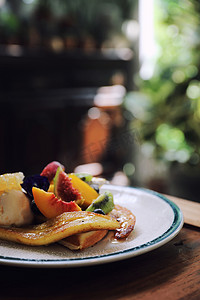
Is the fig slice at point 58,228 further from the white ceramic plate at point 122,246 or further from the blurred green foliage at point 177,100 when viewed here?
the blurred green foliage at point 177,100

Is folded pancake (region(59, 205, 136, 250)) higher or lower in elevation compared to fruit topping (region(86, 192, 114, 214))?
lower

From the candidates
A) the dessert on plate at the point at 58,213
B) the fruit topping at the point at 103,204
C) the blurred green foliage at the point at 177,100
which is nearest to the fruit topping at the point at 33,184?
the dessert on plate at the point at 58,213

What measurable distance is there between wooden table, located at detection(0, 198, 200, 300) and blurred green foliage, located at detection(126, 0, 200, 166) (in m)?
2.21

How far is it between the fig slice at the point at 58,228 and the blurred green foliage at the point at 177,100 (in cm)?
224

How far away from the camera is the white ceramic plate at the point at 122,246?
0.78 meters

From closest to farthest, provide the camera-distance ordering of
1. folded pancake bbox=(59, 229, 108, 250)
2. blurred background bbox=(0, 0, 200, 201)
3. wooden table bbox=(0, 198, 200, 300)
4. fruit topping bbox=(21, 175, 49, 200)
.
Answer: wooden table bbox=(0, 198, 200, 300)
folded pancake bbox=(59, 229, 108, 250)
fruit topping bbox=(21, 175, 49, 200)
blurred background bbox=(0, 0, 200, 201)

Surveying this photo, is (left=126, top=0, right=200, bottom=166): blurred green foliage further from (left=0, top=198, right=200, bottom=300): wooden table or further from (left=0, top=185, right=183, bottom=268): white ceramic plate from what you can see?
(left=0, top=198, right=200, bottom=300): wooden table

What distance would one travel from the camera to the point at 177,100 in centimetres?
315

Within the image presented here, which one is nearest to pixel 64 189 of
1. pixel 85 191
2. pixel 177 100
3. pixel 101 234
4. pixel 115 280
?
pixel 85 191

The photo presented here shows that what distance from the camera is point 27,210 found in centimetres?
96

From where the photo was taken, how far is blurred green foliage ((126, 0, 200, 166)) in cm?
305

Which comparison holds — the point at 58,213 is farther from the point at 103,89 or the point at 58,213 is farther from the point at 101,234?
the point at 103,89

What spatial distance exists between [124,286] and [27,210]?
0.97 ft

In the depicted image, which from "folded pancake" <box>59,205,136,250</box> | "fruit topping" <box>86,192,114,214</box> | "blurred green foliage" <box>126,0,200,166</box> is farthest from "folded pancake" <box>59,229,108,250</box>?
"blurred green foliage" <box>126,0,200,166</box>
